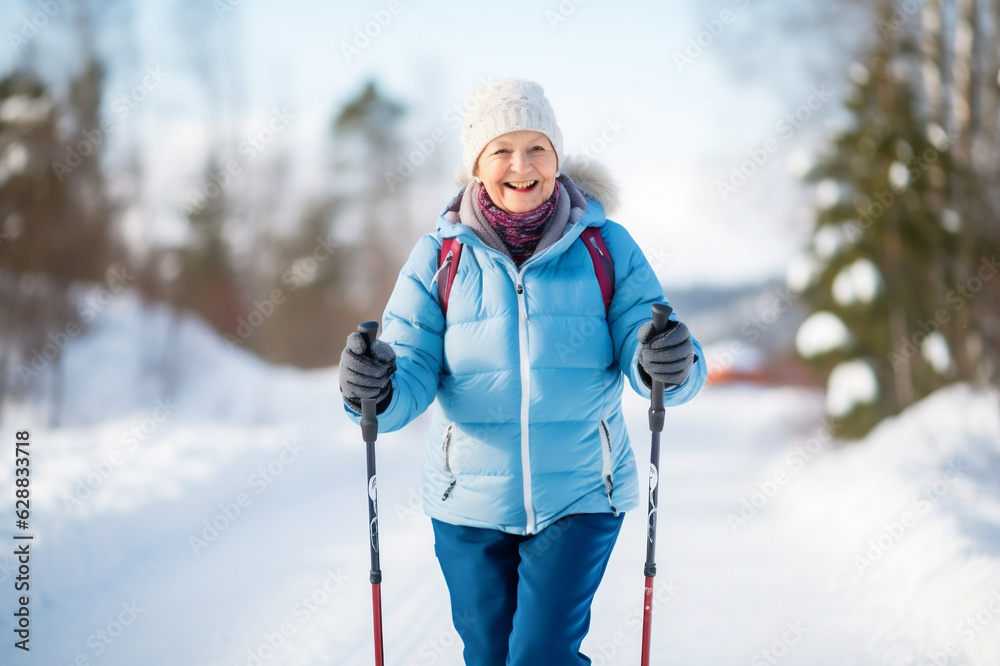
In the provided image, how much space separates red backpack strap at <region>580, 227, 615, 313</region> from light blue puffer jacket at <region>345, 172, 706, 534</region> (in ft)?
0.07

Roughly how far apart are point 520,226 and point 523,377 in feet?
1.61

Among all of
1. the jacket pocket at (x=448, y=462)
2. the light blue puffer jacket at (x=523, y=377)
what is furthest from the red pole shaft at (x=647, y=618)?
the jacket pocket at (x=448, y=462)

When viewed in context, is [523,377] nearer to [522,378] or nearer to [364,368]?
[522,378]

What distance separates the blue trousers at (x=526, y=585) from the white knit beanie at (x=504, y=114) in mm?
1213

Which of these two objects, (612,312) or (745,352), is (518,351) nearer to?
(612,312)

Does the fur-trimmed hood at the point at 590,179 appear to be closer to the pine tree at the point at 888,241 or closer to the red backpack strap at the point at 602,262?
the red backpack strap at the point at 602,262

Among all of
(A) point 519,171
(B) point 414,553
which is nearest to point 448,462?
(A) point 519,171

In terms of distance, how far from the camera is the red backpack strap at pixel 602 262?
98.4 inches

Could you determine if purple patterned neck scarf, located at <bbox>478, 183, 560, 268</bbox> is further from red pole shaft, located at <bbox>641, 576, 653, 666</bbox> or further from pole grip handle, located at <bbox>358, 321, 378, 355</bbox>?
red pole shaft, located at <bbox>641, 576, 653, 666</bbox>

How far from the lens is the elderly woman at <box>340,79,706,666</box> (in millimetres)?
2402

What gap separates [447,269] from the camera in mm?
2529

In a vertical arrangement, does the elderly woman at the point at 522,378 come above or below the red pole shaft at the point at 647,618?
above

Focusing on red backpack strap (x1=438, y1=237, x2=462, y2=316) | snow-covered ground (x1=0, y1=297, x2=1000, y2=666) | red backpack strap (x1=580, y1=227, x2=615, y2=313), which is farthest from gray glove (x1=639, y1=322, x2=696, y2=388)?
snow-covered ground (x1=0, y1=297, x2=1000, y2=666)

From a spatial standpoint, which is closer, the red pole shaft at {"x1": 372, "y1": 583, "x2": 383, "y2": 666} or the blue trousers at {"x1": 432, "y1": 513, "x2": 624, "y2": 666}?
the blue trousers at {"x1": 432, "y1": 513, "x2": 624, "y2": 666}
